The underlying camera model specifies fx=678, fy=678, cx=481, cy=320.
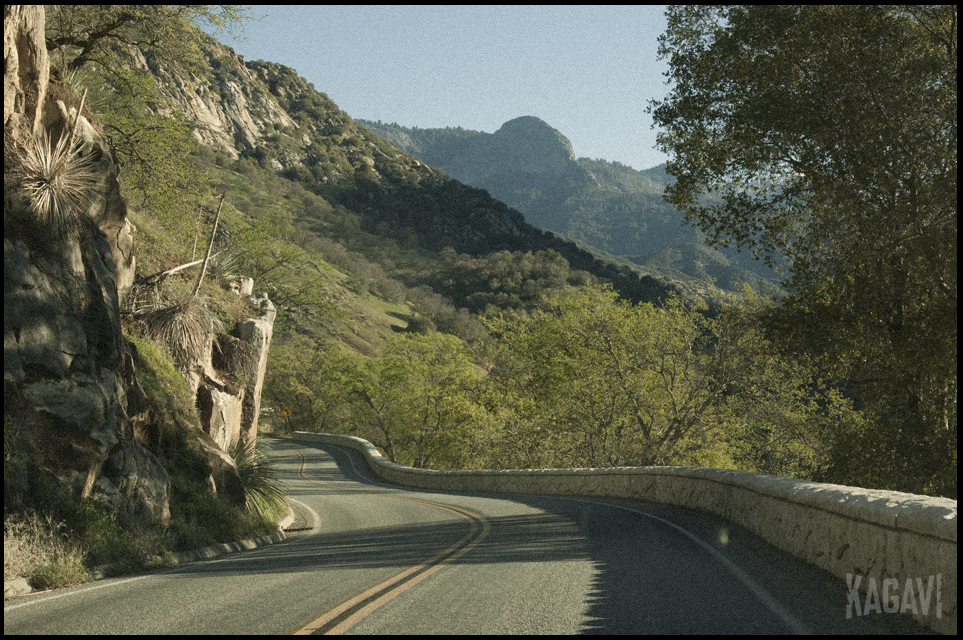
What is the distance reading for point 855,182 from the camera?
1288 centimetres

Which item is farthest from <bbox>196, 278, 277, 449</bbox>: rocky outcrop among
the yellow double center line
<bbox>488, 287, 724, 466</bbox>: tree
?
<bbox>488, 287, 724, 466</bbox>: tree

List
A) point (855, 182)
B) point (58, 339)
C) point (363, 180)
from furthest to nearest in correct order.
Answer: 1. point (363, 180)
2. point (855, 182)
3. point (58, 339)

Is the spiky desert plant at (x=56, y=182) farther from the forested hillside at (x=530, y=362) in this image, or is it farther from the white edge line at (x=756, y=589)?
the white edge line at (x=756, y=589)

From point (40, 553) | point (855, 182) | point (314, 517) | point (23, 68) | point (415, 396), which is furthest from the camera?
point (415, 396)

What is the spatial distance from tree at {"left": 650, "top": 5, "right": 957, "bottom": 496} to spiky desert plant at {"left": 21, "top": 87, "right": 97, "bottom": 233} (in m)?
12.0

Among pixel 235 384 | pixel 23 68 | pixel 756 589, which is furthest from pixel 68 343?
pixel 756 589

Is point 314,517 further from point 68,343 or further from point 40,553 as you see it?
A: point 40,553

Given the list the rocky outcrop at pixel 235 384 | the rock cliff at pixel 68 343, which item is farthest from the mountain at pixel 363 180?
the rock cliff at pixel 68 343

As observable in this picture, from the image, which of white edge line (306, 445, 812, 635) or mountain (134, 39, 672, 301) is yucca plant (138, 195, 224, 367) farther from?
mountain (134, 39, 672, 301)

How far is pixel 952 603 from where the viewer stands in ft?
15.9

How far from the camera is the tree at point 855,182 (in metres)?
11.9

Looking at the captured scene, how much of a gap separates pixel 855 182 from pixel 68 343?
13.5m

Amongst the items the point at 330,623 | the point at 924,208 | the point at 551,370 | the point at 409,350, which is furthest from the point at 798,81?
the point at 409,350

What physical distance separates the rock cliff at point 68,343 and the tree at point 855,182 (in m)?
11.9
